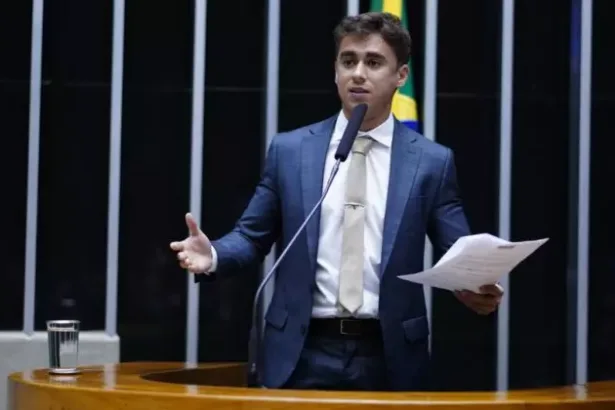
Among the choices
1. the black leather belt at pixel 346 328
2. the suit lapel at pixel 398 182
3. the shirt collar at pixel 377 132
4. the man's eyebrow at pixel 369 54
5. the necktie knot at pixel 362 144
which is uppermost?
the man's eyebrow at pixel 369 54

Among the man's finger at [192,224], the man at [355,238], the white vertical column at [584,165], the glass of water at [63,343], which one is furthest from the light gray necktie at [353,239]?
the white vertical column at [584,165]

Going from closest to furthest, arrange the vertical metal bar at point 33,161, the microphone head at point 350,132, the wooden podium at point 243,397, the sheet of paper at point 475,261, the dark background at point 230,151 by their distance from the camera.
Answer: the wooden podium at point 243,397 < the sheet of paper at point 475,261 < the microphone head at point 350,132 < the vertical metal bar at point 33,161 < the dark background at point 230,151

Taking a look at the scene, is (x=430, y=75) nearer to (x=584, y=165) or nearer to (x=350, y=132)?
(x=584, y=165)

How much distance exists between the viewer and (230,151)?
187 inches

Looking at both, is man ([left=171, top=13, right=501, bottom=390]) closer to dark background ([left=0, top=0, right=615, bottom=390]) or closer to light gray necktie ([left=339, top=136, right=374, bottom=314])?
light gray necktie ([left=339, top=136, right=374, bottom=314])

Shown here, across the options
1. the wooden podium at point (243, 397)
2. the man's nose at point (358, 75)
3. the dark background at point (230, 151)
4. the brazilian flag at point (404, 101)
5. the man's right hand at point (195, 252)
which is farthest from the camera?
the dark background at point (230, 151)

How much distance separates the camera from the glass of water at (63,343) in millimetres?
2623

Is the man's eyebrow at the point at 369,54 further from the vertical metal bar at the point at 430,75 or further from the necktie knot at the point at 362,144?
the vertical metal bar at the point at 430,75

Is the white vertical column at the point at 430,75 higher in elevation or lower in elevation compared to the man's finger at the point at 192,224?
higher

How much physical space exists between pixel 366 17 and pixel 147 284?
2.18 m

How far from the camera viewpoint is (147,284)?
4.72m

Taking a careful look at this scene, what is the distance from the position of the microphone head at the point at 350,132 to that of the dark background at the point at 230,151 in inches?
79.2

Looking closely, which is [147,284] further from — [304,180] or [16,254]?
[304,180]

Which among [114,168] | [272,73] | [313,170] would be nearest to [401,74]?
[313,170]
